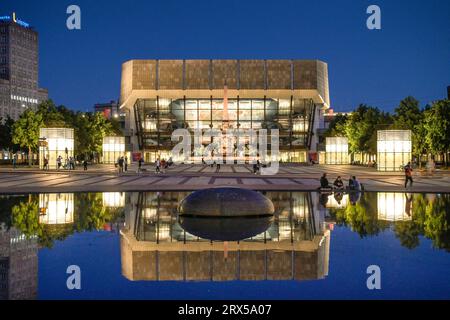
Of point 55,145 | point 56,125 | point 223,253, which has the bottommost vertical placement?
point 223,253

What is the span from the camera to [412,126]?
73000 mm

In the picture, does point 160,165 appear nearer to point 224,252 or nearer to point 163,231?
point 163,231

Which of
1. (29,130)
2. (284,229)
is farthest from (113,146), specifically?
(284,229)

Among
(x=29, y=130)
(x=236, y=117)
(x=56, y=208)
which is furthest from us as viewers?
(x=236, y=117)

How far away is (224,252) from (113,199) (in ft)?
49.9

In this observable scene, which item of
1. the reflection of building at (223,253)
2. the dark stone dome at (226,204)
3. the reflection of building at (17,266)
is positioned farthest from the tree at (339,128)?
the reflection of building at (17,266)

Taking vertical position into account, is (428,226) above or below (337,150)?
below

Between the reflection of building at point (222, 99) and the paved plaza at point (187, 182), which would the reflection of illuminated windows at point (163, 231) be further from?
the reflection of building at point (222, 99)

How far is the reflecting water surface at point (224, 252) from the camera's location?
29.9 ft

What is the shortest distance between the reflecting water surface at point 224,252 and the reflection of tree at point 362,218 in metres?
0.04

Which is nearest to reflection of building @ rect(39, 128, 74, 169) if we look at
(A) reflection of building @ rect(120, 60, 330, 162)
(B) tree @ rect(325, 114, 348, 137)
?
(A) reflection of building @ rect(120, 60, 330, 162)

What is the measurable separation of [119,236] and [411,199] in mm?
17014

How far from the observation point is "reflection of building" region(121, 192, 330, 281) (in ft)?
33.6

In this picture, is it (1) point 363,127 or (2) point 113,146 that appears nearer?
(1) point 363,127
